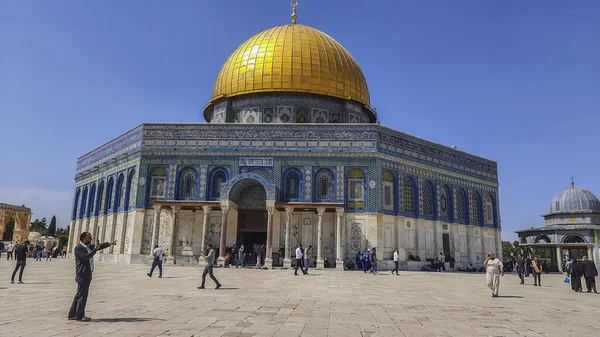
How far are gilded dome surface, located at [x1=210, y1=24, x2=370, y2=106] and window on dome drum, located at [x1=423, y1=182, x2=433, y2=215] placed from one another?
7.50 m

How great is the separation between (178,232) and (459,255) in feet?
57.5

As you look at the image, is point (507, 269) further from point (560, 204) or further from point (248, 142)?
point (248, 142)

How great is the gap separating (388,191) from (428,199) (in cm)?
379

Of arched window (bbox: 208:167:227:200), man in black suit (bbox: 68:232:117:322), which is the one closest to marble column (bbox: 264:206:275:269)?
arched window (bbox: 208:167:227:200)

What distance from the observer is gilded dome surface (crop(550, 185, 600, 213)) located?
41.2m

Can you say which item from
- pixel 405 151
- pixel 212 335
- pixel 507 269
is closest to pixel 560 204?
pixel 507 269

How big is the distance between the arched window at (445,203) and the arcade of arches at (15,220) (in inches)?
2272

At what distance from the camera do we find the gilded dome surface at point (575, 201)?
1624 inches

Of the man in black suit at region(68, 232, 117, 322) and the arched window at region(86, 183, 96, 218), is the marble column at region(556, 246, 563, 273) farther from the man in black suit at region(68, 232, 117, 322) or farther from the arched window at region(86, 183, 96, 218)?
the man in black suit at region(68, 232, 117, 322)

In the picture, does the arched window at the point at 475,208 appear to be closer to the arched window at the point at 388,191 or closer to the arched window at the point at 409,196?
the arched window at the point at 409,196

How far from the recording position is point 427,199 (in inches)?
1096

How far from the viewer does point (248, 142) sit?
25.5 m

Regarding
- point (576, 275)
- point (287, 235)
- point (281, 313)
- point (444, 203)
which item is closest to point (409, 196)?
point (444, 203)

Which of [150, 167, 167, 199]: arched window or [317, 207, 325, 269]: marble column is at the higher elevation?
[150, 167, 167, 199]: arched window
